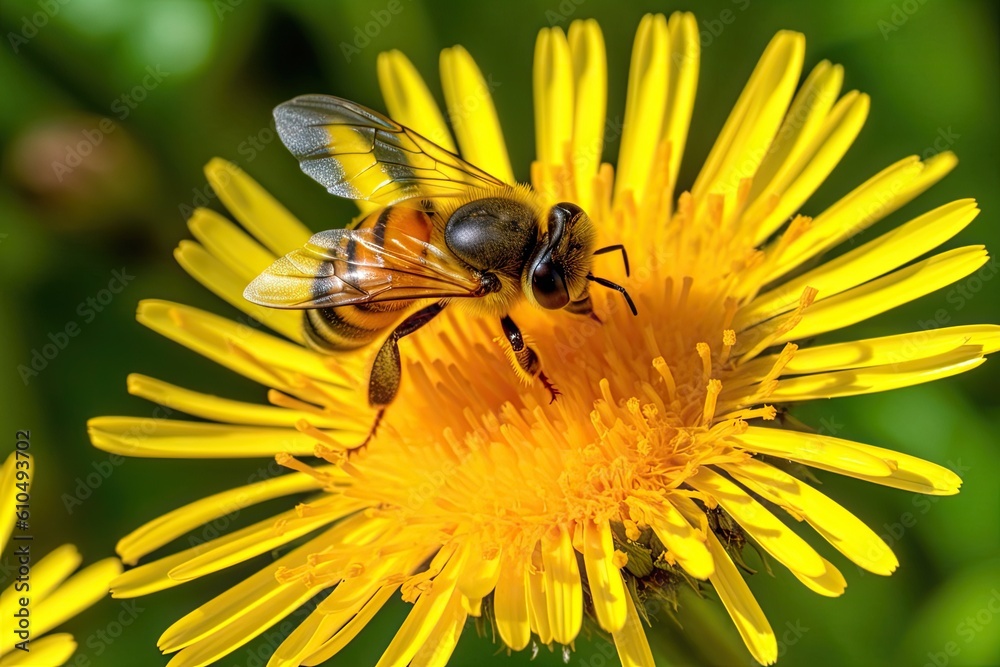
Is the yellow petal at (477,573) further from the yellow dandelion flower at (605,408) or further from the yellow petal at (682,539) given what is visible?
the yellow petal at (682,539)

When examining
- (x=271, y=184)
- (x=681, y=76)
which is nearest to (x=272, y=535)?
(x=271, y=184)

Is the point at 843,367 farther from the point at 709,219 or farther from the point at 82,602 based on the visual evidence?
the point at 82,602

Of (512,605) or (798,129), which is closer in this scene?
(512,605)

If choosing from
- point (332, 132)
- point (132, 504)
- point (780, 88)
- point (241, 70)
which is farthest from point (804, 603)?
point (241, 70)

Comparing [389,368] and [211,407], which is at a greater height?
[211,407]
